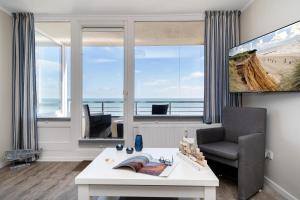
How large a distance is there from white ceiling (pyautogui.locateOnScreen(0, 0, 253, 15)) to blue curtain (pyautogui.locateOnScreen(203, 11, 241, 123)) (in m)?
0.18

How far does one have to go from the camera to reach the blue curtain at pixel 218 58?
3588 millimetres

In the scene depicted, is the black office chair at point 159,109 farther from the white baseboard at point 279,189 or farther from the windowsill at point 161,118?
the white baseboard at point 279,189

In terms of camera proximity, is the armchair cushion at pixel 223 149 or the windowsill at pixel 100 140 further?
the windowsill at pixel 100 140

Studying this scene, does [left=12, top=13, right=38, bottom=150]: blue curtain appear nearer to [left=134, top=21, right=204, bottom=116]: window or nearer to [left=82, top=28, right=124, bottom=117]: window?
[left=82, top=28, right=124, bottom=117]: window

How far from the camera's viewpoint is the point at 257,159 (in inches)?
97.5

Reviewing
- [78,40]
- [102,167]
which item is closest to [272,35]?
[102,167]

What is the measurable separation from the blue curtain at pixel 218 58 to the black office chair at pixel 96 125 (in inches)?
67.0

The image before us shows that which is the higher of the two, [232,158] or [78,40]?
[78,40]

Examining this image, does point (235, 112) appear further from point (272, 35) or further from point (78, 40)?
point (78, 40)

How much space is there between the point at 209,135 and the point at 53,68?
3217 mm

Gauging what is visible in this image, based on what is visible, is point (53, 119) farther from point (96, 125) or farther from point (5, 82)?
point (5, 82)

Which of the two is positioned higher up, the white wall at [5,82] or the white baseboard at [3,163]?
the white wall at [5,82]

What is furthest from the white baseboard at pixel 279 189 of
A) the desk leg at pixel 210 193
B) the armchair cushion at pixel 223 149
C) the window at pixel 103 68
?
the window at pixel 103 68

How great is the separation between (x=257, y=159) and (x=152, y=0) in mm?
2487
